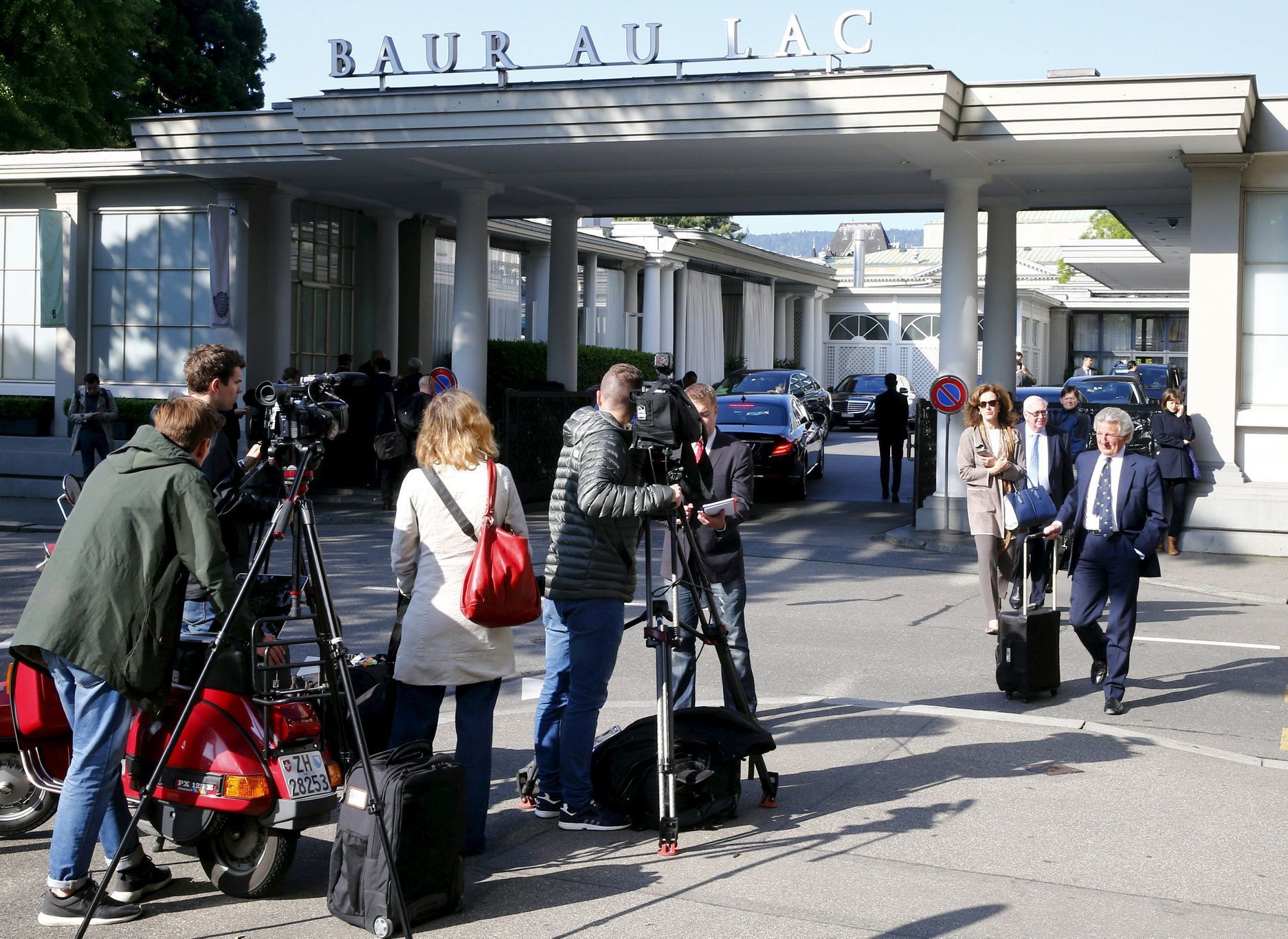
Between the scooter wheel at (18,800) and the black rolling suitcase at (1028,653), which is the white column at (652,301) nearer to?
the black rolling suitcase at (1028,653)

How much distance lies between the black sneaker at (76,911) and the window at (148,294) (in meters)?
15.7

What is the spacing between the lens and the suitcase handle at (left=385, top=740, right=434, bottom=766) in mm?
4922

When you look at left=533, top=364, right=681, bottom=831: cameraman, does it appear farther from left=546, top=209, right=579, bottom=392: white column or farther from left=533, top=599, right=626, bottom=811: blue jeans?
left=546, top=209, right=579, bottom=392: white column

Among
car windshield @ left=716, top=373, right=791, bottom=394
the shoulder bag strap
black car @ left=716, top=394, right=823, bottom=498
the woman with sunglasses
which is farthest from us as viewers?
car windshield @ left=716, top=373, right=791, bottom=394

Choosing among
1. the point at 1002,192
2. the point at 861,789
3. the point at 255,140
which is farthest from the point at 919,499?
the point at 861,789

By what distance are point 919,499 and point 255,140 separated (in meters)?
9.45

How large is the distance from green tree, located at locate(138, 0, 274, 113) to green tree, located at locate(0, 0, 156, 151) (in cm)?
552

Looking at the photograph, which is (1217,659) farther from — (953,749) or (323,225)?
(323,225)

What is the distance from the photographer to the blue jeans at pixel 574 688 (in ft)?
18.5

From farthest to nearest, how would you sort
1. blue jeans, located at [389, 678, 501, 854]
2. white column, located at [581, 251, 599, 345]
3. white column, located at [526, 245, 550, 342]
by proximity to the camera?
1. white column, located at [526, 245, 550, 342]
2. white column, located at [581, 251, 599, 345]
3. blue jeans, located at [389, 678, 501, 854]

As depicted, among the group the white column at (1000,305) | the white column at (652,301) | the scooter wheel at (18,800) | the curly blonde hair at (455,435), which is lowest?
the scooter wheel at (18,800)

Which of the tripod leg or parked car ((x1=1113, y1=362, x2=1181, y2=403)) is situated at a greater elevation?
parked car ((x1=1113, y1=362, x2=1181, y2=403))

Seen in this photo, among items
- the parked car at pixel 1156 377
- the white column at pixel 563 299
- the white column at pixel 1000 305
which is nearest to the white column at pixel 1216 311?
the white column at pixel 1000 305

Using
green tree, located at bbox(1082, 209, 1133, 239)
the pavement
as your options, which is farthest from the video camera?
green tree, located at bbox(1082, 209, 1133, 239)
